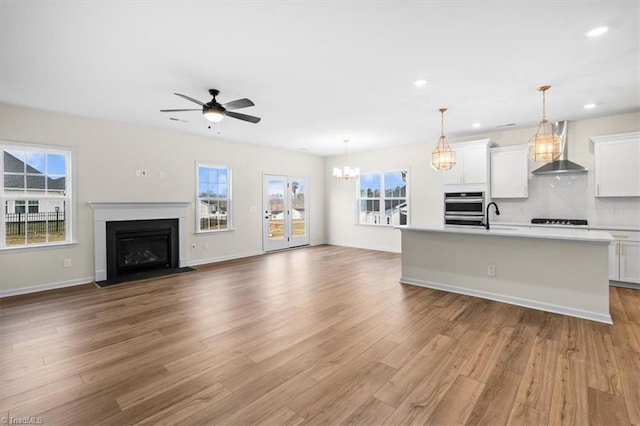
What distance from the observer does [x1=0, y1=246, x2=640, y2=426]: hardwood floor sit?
1908mm

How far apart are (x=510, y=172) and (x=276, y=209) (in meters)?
5.70

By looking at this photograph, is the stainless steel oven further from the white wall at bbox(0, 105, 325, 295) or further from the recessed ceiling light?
the white wall at bbox(0, 105, 325, 295)

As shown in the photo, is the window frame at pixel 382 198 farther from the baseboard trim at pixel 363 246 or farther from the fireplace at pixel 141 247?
the fireplace at pixel 141 247

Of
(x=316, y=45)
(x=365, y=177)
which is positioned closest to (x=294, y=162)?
(x=365, y=177)

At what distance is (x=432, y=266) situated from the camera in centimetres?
460

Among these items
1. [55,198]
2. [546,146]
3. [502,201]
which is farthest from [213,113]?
[502,201]

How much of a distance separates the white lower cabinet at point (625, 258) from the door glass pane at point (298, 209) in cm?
685

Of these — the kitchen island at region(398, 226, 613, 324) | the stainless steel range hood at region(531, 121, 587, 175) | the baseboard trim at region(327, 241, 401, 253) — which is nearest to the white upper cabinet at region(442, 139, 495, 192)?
the stainless steel range hood at region(531, 121, 587, 175)

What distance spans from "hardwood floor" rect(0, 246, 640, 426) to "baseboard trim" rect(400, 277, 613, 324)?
140 millimetres

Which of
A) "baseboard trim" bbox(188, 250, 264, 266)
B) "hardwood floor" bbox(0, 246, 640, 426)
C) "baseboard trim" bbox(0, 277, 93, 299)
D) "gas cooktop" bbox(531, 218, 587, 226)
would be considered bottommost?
"hardwood floor" bbox(0, 246, 640, 426)

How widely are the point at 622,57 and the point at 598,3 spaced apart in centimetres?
130

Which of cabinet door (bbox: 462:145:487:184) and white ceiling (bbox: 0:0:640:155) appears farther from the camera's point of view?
cabinet door (bbox: 462:145:487:184)

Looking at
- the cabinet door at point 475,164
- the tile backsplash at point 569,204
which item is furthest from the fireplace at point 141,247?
the tile backsplash at point 569,204

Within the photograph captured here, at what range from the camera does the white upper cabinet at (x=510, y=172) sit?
562cm
